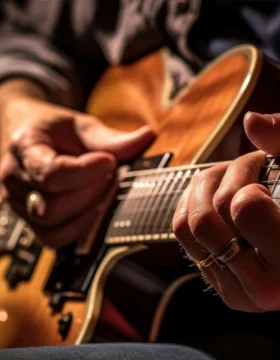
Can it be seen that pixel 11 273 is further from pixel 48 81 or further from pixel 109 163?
pixel 48 81

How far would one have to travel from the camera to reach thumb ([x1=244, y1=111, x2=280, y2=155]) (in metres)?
0.51

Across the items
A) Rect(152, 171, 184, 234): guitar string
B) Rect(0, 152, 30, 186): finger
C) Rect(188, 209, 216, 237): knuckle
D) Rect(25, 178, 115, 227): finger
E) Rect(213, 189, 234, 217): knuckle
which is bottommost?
Rect(25, 178, 115, 227): finger

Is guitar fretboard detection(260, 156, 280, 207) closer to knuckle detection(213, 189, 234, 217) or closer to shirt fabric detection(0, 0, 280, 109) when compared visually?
knuckle detection(213, 189, 234, 217)

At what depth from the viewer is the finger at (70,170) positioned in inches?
35.2

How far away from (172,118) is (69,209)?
0.69ft

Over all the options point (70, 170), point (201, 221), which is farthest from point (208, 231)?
point (70, 170)

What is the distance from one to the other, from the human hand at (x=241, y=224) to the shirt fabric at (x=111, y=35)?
421 mm

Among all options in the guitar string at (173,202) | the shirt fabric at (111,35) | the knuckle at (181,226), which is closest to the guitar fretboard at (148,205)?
the guitar string at (173,202)

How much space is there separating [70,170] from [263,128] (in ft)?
1.43

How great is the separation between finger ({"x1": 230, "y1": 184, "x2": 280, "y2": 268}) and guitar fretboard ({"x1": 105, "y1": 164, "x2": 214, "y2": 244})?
0.67ft

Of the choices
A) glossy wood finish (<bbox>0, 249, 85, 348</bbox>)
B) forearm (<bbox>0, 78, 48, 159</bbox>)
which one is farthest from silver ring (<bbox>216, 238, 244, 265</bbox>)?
forearm (<bbox>0, 78, 48, 159</bbox>)

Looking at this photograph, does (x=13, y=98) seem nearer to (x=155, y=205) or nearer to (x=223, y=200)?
(x=155, y=205)

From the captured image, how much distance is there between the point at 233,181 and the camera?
1.67 feet

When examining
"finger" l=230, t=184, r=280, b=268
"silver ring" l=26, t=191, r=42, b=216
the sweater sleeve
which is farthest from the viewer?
the sweater sleeve
